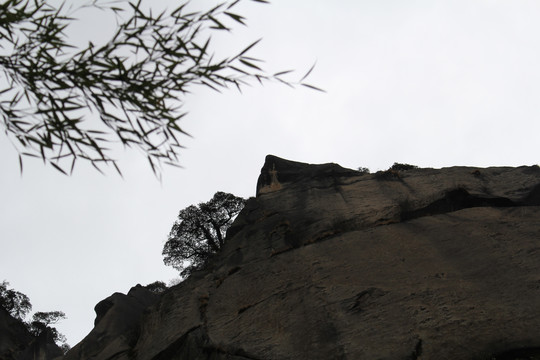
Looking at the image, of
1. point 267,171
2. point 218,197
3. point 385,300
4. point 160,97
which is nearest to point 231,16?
point 160,97

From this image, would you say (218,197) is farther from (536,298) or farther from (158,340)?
(536,298)

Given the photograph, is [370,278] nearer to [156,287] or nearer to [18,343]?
[156,287]

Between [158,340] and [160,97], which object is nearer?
[160,97]

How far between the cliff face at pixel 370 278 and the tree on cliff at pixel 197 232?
10.5 metres

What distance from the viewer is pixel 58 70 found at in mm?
5684

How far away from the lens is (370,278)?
14.5 meters

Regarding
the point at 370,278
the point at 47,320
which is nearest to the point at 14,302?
the point at 47,320

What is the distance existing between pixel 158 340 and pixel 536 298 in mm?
12714

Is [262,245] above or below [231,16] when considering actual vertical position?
below

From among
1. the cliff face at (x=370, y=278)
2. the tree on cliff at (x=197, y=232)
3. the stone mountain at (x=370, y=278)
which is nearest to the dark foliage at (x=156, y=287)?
the tree on cliff at (x=197, y=232)

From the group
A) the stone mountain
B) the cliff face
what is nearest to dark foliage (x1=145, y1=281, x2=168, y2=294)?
the stone mountain

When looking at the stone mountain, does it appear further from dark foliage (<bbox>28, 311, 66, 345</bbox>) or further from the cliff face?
dark foliage (<bbox>28, 311, 66, 345</bbox>)

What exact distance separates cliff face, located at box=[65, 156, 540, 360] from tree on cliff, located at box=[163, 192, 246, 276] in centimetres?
1053

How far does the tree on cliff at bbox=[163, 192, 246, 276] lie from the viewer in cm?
3312
